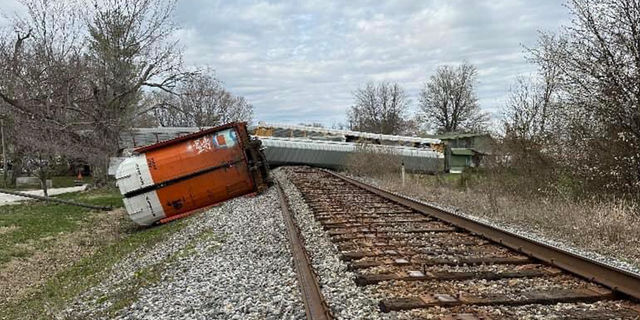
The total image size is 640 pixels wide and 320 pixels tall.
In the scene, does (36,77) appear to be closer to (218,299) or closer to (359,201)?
(359,201)

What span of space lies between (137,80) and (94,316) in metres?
25.7

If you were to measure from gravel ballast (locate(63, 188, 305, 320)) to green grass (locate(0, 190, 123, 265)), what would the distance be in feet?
15.0

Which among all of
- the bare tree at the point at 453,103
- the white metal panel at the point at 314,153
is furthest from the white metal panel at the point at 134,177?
the bare tree at the point at 453,103

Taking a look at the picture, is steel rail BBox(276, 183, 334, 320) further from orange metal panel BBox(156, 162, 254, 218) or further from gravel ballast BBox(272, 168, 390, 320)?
orange metal panel BBox(156, 162, 254, 218)

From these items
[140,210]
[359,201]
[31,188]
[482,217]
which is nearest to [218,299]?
[482,217]

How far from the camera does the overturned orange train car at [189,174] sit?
1439 cm

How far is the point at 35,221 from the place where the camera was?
16.2 m

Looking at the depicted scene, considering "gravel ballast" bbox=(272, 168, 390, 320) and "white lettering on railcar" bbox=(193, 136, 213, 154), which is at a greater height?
"white lettering on railcar" bbox=(193, 136, 213, 154)

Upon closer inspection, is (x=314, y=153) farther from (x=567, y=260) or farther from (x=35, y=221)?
(x=567, y=260)

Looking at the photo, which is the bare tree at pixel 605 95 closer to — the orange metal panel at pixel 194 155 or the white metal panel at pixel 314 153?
the orange metal panel at pixel 194 155

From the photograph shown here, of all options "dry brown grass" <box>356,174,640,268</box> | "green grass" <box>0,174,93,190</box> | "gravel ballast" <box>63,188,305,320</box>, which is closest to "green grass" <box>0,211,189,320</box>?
"gravel ballast" <box>63,188,305,320</box>

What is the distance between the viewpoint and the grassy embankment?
316 inches

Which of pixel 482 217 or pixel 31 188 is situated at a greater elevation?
pixel 31 188

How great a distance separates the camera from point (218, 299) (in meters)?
4.97
